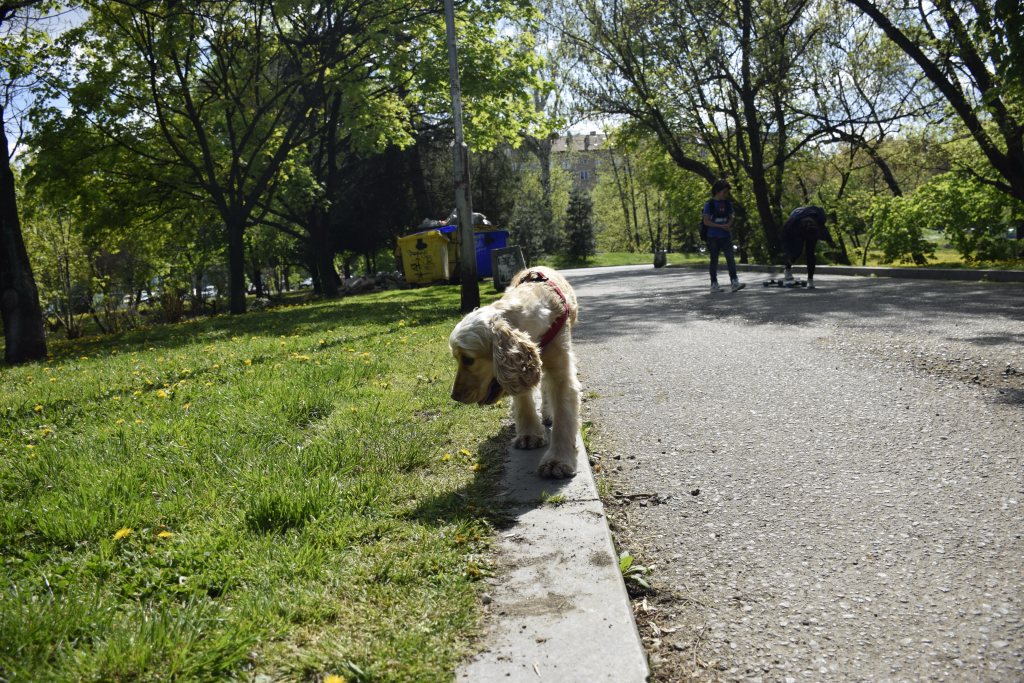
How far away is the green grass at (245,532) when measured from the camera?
1812 millimetres

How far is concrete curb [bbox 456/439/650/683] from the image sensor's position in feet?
5.67

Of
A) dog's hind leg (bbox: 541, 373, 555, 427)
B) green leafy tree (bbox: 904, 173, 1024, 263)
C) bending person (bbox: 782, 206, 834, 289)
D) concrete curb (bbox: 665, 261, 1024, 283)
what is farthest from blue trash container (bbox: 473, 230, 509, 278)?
dog's hind leg (bbox: 541, 373, 555, 427)

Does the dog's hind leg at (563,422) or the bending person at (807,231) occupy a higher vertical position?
the bending person at (807,231)

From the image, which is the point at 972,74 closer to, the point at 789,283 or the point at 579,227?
the point at 789,283

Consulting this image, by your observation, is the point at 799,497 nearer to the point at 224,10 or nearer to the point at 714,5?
the point at 224,10

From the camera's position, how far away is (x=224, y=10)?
1476 cm

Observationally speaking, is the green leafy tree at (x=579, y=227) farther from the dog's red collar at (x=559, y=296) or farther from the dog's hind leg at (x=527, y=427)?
the dog's hind leg at (x=527, y=427)

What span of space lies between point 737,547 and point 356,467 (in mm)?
1994

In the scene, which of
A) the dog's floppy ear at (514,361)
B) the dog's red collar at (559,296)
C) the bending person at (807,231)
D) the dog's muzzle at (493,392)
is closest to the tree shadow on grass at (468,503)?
the dog's muzzle at (493,392)

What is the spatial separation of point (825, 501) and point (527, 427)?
5.53 feet

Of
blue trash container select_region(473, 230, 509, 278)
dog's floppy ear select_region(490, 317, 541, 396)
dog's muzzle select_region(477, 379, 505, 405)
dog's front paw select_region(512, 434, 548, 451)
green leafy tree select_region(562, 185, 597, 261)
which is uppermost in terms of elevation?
green leafy tree select_region(562, 185, 597, 261)

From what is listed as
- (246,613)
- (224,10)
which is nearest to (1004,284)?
(246,613)

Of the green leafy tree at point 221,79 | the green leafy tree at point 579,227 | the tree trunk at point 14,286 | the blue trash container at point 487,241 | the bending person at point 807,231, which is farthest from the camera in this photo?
the green leafy tree at point 579,227

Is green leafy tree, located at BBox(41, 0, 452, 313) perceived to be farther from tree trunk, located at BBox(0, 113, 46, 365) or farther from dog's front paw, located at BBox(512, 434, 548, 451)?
dog's front paw, located at BBox(512, 434, 548, 451)
